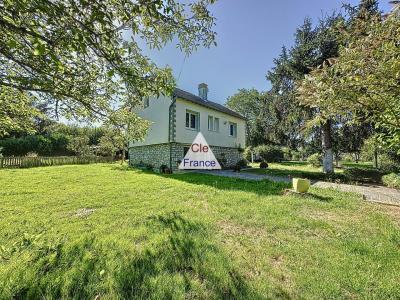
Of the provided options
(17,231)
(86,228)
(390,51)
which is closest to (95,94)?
(86,228)

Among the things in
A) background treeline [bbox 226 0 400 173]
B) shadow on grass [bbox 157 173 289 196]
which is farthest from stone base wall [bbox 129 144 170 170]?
background treeline [bbox 226 0 400 173]

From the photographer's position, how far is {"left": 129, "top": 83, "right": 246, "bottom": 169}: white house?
14258 mm

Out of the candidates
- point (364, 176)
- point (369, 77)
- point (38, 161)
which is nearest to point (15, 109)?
point (369, 77)

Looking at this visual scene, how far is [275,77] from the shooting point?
16.0 metres

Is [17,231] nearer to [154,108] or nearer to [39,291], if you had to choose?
[39,291]

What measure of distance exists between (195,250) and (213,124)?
1454 centimetres

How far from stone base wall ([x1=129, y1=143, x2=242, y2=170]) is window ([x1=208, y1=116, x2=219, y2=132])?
162cm

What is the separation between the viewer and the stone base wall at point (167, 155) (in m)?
14.4

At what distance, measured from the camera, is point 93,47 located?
2.58 meters

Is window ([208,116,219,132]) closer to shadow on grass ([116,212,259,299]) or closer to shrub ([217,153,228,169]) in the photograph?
shrub ([217,153,228,169])

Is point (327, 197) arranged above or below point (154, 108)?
below

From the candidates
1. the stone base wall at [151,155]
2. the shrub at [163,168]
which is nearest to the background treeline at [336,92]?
the shrub at [163,168]

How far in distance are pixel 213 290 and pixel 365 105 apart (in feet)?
13.6

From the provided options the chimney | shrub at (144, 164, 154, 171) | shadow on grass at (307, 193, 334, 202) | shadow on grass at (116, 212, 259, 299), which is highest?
the chimney
